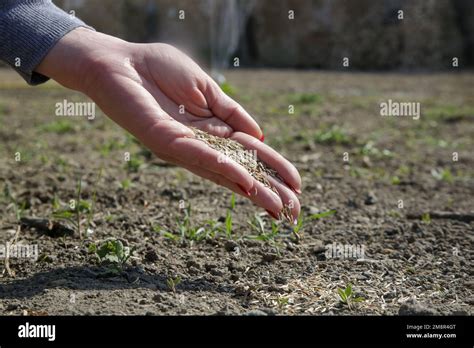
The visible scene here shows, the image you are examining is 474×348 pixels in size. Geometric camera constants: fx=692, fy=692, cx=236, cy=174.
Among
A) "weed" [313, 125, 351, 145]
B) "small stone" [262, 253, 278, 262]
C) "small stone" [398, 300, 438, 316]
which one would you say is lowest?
"small stone" [398, 300, 438, 316]

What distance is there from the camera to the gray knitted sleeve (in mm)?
2502

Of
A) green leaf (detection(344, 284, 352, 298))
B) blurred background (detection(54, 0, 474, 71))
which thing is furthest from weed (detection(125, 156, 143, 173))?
blurred background (detection(54, 0, 474, 71))

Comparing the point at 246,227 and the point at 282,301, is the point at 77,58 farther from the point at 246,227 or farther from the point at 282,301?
the point at 282,301

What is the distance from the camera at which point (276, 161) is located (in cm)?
259

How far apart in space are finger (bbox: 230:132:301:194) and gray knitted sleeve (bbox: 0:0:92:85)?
0.77 m

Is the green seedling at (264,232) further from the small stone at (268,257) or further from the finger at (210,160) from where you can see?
the finger at (210,160)

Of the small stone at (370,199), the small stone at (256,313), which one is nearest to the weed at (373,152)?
the small stone at (370,199)

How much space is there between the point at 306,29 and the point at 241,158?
1143 centimetres

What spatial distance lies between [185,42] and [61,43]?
38.0 feet

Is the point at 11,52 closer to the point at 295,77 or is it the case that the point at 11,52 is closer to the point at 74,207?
the point at 74,207

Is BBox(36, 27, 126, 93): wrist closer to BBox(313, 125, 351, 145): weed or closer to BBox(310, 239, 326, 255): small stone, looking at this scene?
BBox(310, 239, 326, 255): small stone

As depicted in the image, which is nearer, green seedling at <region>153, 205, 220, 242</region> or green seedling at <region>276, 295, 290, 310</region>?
green seedling at <region>276, 295, 290, 310</region>

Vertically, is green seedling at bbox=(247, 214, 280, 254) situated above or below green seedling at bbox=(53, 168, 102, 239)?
below

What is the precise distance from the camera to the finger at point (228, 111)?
8.94 feet
